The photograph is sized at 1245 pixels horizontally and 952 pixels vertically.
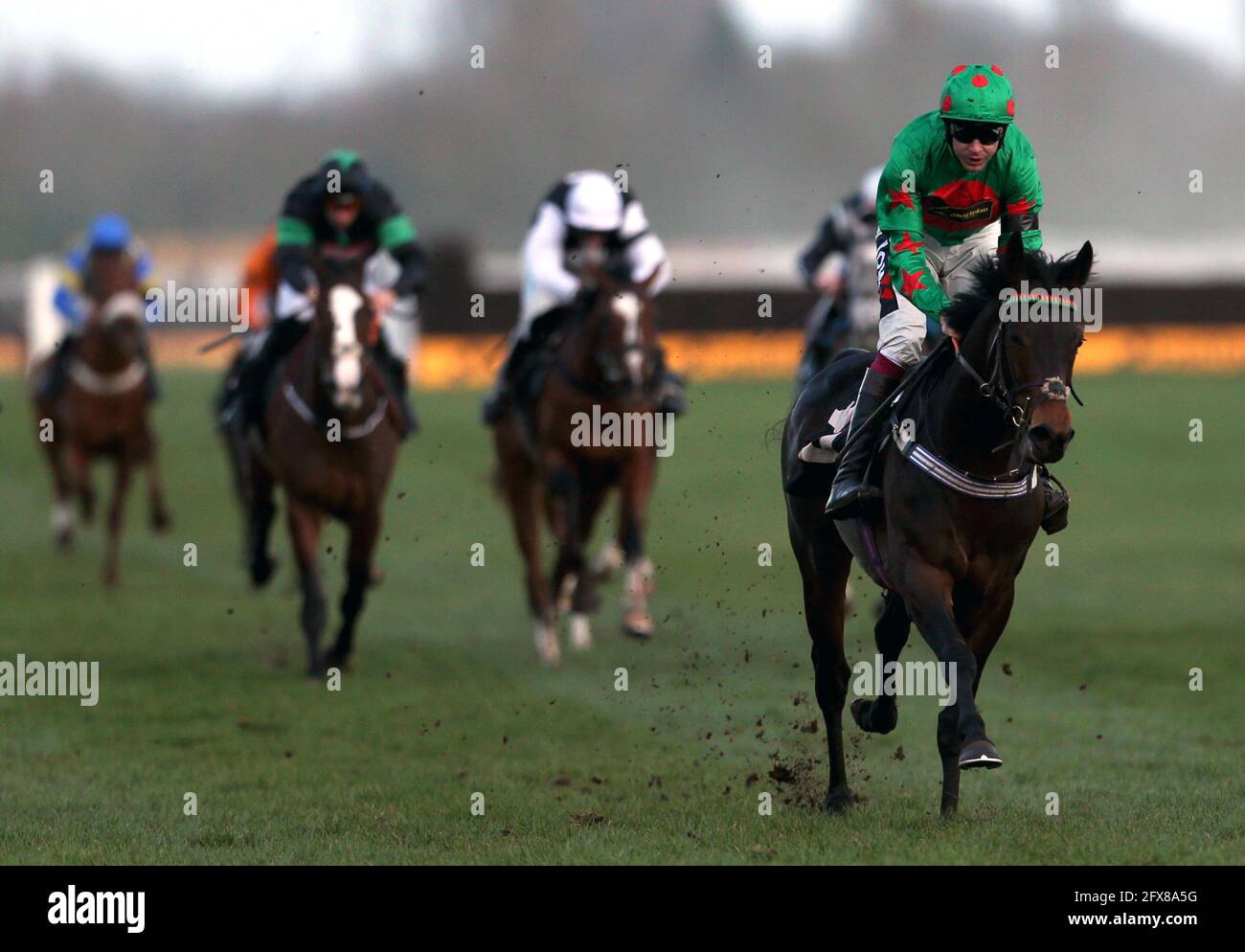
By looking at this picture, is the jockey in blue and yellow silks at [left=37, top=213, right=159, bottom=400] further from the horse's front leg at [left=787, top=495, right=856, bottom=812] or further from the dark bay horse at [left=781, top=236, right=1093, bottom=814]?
the dark bay horse at [left=781, top=236, right=1093, bottom=814]

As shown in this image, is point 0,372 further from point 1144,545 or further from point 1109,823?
point 1109,823

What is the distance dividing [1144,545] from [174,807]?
41.0 feet

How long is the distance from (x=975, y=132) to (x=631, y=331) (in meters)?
5.32

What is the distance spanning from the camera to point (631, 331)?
467 inches

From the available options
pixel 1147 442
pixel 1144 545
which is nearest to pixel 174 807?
pixel 1144 545

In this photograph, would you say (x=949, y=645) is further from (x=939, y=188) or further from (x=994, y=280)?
(x=939, y=188)

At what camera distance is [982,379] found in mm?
6543

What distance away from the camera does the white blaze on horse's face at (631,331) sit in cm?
1185

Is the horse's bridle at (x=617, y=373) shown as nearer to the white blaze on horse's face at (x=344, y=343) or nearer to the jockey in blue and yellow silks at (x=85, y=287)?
the white blaze on horse's face at (x=344, y=343)

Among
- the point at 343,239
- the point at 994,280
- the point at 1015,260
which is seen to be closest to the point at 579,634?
the point at 343,239

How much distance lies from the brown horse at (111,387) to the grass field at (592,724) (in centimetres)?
104

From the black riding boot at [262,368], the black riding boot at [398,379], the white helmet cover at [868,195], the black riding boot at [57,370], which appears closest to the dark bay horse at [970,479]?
the black riding boot at [398,379]
